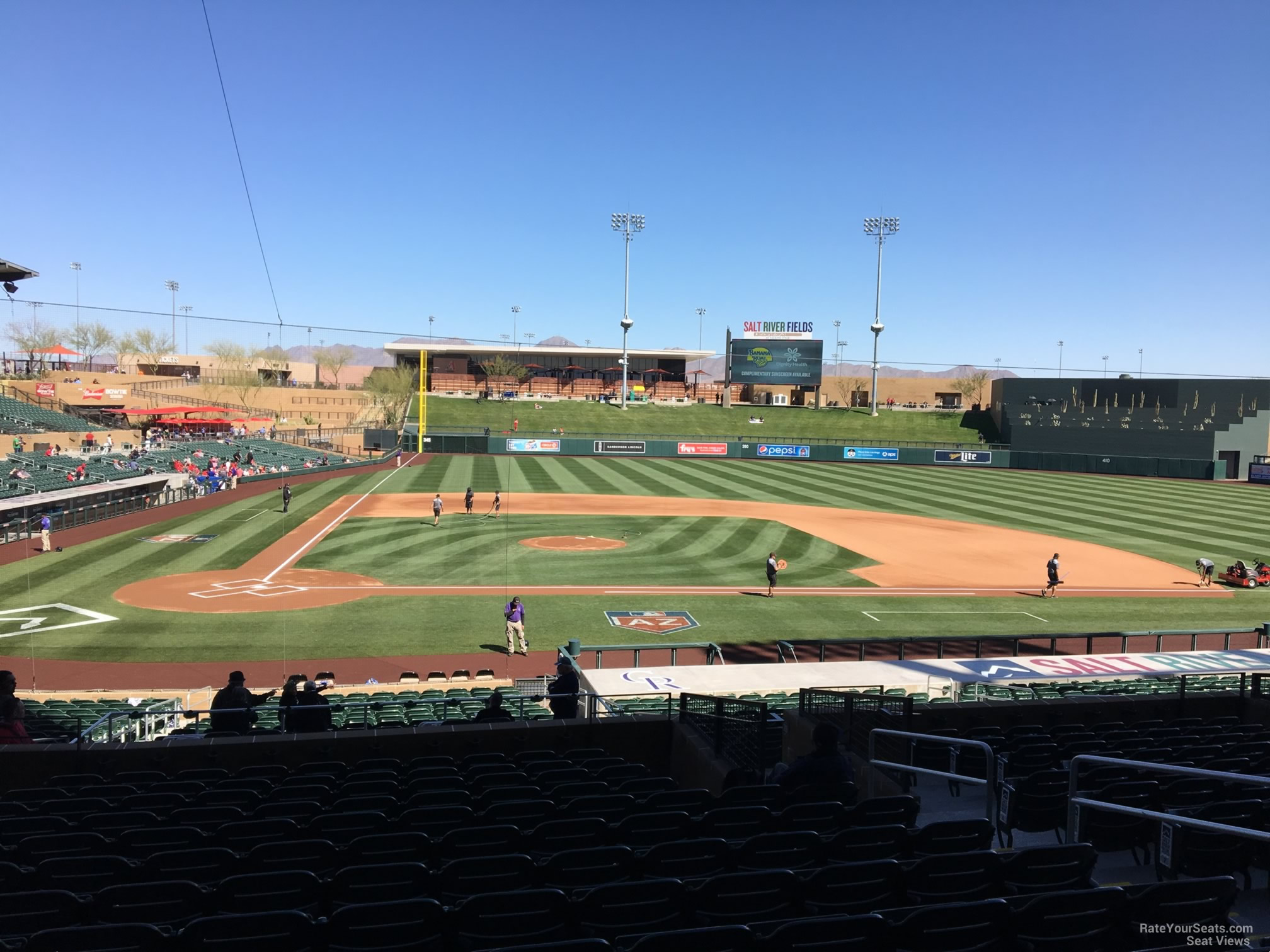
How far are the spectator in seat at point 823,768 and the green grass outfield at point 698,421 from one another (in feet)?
255

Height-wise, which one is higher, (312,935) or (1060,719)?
(312,935)

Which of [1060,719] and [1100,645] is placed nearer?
[1060,719]

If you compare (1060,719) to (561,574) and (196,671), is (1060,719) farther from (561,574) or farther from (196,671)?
(561,574)

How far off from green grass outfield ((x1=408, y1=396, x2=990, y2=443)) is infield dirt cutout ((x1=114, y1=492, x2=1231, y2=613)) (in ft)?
134

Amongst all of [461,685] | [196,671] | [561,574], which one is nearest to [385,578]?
[561,574]

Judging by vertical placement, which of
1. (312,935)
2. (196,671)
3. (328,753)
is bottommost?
(196,671)

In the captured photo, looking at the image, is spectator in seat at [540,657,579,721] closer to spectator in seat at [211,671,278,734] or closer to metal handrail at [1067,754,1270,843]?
spectator in seat at [211,671,278,734]

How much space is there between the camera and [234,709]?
10.9m

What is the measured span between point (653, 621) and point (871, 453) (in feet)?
211

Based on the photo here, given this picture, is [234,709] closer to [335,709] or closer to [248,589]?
[335,709]

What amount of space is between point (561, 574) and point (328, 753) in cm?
1979

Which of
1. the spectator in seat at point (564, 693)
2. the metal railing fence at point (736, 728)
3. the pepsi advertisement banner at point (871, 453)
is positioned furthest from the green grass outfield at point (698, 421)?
the metal railing fence at point (736, 728)

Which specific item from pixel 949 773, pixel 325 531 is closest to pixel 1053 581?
pixel 949 773

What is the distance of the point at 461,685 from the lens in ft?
57.5
